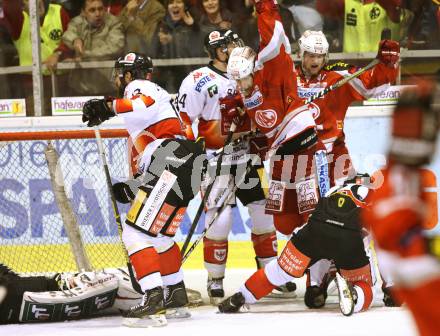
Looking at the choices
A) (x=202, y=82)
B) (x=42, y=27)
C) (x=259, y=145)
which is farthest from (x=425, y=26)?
(x=42, y=27)

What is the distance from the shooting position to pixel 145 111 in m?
3.83

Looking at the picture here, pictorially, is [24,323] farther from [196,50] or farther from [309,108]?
[196,50]

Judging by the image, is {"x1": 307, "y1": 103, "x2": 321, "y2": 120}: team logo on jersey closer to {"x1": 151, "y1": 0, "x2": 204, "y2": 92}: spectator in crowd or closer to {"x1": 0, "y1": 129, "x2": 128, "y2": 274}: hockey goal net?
{"x1": 0, "y1": 129, "x2": 128, "y2": 274}: hockey goal net

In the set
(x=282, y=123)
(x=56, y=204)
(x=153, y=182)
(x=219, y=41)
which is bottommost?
(x=56, y=204)

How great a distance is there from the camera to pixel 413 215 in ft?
5.94

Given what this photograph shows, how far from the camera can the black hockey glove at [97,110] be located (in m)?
3.78

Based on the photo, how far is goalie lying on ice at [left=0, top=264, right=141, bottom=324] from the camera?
12.6 feet

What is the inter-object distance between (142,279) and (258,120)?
0.98m

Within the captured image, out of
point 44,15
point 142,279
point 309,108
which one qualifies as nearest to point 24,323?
point 142,279

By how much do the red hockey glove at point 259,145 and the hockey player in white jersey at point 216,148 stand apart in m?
0.03

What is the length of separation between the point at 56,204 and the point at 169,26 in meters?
1.62

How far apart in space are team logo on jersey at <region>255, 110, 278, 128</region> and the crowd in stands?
152cm

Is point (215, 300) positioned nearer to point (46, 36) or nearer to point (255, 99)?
point (255, 99)

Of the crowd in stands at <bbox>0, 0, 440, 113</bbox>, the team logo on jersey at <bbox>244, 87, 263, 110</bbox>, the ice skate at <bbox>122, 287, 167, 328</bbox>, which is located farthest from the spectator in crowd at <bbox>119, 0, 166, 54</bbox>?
the ice skate at <bbox>122, 287, 167, 328</bbox>
